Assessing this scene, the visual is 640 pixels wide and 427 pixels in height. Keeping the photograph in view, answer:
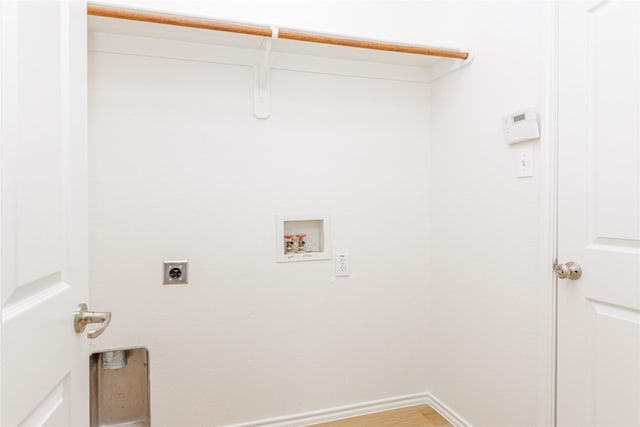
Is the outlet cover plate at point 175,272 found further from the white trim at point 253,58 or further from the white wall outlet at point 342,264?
the white trim at point 253,58

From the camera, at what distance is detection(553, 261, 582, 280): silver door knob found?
52.7 inches

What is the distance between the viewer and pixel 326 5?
1.97m

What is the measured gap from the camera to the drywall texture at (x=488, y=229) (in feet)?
4.98

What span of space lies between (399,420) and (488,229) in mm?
1053

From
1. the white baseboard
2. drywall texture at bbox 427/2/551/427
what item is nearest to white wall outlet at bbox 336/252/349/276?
drywall texture at bbox 427/2/551/427

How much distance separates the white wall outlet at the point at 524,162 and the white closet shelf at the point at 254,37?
21.8 inches

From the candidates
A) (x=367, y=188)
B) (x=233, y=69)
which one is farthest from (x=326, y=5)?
(x=367, y=188)

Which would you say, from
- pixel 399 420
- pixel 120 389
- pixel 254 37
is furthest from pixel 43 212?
pixel 399 420

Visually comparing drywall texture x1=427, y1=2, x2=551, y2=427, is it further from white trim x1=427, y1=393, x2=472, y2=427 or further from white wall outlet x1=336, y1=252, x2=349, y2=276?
white wall outlet x1=336, y1=252, x2=349, y2=276

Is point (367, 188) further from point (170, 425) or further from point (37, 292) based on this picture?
point (37, 292)

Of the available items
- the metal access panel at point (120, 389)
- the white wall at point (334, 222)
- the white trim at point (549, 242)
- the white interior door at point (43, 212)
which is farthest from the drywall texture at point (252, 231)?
the white interior door at point (43, 212)

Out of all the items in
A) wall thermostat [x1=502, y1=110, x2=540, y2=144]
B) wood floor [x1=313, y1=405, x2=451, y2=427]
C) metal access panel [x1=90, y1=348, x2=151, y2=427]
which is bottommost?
wood floor [x1=313, y1=405, x2=451, y2=427]

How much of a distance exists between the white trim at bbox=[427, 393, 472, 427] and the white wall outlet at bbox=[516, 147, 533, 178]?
1.19 meters

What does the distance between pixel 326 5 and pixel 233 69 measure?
58 centimetres
